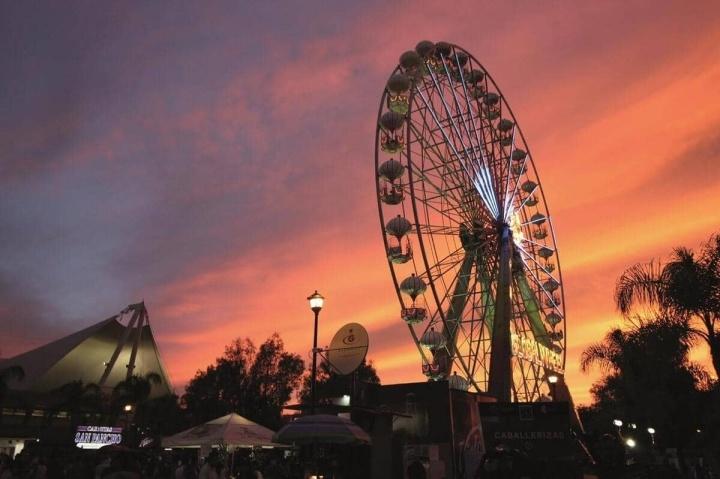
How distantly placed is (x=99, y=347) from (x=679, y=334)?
54991 millimetres

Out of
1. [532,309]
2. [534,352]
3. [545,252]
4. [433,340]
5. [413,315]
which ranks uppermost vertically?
[545,252]

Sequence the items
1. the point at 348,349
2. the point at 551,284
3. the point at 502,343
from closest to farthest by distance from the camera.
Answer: the point at 348,349
the point at 502,343
the point at 551,284

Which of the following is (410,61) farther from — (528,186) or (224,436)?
(224,436)

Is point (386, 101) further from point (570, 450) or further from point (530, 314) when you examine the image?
point (570, 450)

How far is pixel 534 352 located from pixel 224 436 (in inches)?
735

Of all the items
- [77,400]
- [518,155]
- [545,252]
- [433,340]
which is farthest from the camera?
[77,400]

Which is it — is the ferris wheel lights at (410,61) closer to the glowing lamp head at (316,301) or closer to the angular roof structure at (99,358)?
the glowing lamp head at (316,301)

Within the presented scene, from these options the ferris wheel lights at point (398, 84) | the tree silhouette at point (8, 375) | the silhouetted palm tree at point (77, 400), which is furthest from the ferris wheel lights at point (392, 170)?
the silhouetted palm tree at point (77, 400)

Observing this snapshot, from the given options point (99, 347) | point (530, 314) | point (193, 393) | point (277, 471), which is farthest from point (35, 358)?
point (530, 314)

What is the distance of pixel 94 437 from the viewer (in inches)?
1387

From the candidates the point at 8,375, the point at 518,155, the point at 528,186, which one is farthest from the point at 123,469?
the point at 8,375

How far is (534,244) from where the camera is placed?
34.8 metres

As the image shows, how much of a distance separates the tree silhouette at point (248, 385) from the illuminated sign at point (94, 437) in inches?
887

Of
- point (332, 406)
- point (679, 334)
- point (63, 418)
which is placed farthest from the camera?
point (63, 418)
